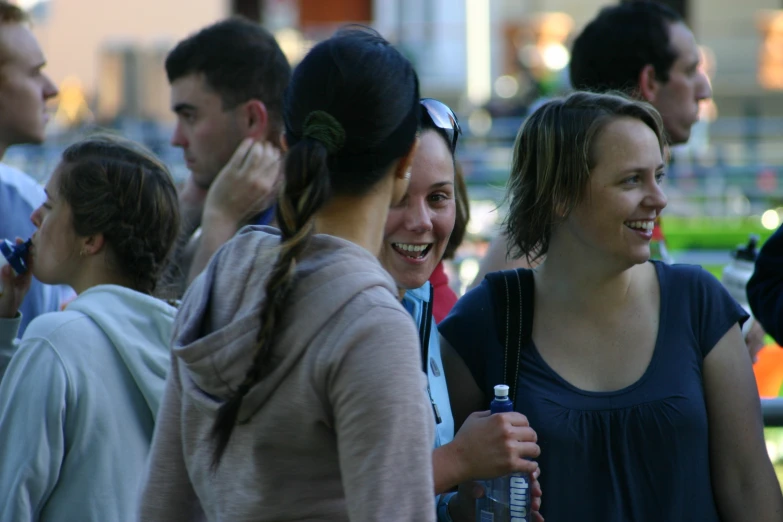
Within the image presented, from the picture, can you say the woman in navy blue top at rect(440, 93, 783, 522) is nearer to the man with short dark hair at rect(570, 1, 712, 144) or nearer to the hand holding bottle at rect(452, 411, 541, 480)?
the hand holding bottle at rect(452, 411, 541, 480)

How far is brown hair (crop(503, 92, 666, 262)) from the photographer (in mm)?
2512

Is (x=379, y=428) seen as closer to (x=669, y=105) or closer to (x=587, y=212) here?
(x=587, y=212)

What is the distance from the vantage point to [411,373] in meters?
1.60

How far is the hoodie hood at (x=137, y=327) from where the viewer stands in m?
2.55

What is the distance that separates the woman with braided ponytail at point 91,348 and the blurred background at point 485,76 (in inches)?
160

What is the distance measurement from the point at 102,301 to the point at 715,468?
1.57 m

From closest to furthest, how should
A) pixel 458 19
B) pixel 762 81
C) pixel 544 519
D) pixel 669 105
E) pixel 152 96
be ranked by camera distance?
pixel 544 519 < pixel 669 105 < pixel 152 96 < pixel 762 81 < pixel 458 19

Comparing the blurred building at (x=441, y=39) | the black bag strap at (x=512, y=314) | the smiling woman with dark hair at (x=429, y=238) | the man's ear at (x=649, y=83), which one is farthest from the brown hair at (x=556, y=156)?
the blurred building at (x=441, y=39)

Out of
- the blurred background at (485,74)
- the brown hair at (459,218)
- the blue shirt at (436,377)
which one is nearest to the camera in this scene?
the blue shirt at (436,377)

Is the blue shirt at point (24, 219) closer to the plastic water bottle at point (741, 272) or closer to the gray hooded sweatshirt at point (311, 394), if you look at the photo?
the gray hooded sweatshirt at point (311, 394)

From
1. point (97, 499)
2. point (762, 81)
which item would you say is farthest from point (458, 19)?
point (97, 499)

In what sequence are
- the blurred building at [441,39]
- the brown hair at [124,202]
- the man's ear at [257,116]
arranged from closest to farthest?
the brown hair at [124,202]
the man's ear at [257,116]
the blurred building at [441,39]

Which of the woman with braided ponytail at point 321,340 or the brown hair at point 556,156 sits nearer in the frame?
the woman with braided ponytail at point 321,340

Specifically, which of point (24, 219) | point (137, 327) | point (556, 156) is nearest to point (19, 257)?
point (137, 327)
